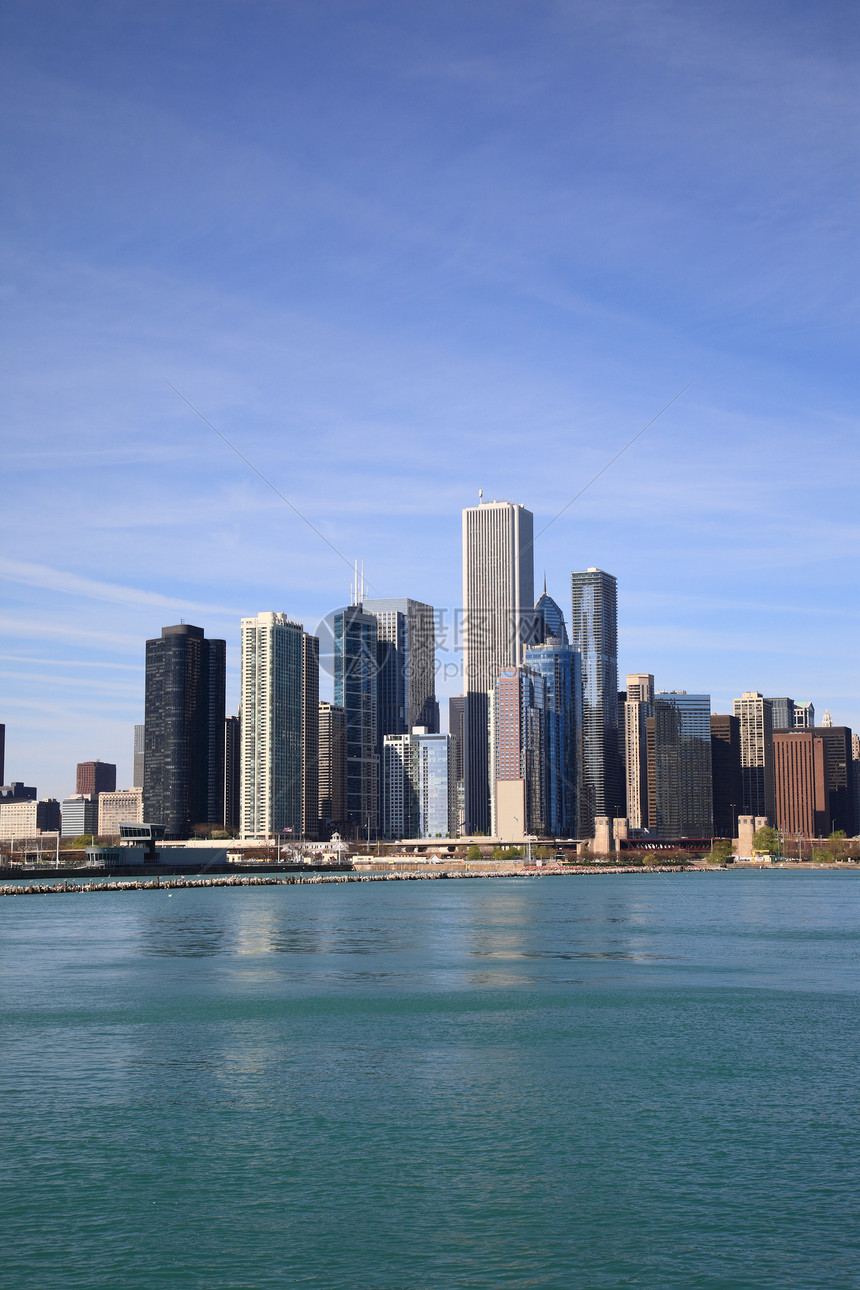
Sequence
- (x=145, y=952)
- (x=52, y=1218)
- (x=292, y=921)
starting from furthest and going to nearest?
(x=292, y=921) → (x=145, y=952) → (x=52, y=1218)

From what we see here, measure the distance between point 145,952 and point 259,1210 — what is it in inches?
2416

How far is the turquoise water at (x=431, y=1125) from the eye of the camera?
2420 cm

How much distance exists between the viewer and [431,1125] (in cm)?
3394

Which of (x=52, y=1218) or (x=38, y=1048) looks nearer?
(x=52, y=1218)

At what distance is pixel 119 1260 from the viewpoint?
24.1 meters

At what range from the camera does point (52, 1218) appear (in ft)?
86.9

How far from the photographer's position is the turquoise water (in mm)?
24203

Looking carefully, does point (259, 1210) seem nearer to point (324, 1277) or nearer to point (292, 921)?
point (324, 1277)

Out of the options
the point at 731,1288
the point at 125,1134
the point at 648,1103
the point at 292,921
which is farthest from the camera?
the point at 292,921

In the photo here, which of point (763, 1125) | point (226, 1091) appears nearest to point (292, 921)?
point (226, 1091)

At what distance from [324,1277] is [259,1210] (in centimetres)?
442

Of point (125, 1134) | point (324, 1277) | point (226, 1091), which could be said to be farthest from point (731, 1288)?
point (226, 1091)

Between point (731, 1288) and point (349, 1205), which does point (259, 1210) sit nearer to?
point (349, 1205)

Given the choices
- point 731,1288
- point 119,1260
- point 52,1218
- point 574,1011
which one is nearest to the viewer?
point 731,1288
